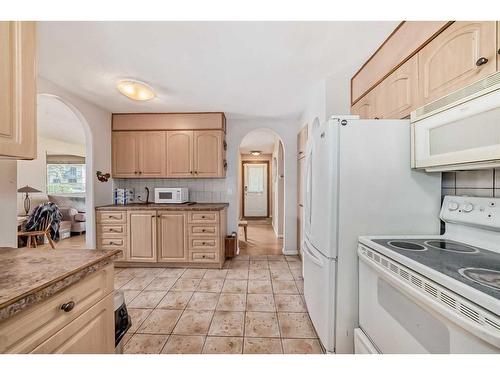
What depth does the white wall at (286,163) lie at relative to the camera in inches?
142

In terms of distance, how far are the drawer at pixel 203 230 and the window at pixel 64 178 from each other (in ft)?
16.9

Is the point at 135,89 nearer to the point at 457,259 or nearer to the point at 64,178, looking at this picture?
the point at 457,259

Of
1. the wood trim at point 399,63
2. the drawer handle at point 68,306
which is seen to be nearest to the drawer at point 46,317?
the drawer handle at point 68,306

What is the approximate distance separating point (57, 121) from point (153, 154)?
8.01 feet

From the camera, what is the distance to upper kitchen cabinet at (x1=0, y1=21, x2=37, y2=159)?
0.80 m

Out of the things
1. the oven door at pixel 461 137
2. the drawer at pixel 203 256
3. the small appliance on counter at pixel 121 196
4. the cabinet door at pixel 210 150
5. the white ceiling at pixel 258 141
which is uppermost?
the white ceiling at pixel 258 141

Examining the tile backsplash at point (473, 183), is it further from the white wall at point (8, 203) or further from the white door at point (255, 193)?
the white door at point (255, 193)

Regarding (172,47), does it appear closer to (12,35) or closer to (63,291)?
(12,35)

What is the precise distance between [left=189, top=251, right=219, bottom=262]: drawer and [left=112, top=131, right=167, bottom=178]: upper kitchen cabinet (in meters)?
1.32

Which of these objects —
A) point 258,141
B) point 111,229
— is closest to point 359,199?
point 111,229

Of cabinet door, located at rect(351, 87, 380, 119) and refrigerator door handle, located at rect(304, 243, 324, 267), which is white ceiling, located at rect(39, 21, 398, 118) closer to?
cabinet door, located at rect(351, 87, 380, 119)

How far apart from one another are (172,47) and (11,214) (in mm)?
1649
